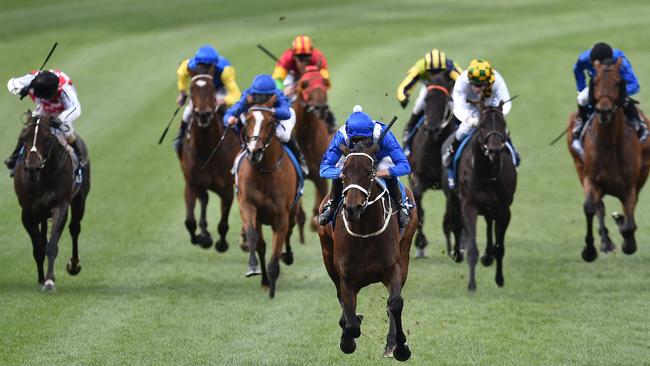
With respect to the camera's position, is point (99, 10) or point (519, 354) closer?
point (519, 354)

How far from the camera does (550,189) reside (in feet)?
84.8

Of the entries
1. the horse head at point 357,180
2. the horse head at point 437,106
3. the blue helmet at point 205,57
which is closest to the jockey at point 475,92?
the horse head at point 437,106

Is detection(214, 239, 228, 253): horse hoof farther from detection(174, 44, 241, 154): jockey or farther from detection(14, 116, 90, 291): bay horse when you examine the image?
detection(14, 116, 90, 291): bay horse

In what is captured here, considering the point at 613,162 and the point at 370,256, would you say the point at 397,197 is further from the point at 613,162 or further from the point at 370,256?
the point at 613,162

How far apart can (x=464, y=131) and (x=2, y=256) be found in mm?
6337

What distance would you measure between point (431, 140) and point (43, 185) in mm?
5294

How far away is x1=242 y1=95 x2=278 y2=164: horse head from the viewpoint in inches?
605

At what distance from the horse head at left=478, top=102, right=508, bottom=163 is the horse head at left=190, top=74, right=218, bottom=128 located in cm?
342

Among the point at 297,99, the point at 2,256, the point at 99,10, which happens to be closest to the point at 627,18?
the point at 99,10

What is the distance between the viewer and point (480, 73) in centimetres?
1670

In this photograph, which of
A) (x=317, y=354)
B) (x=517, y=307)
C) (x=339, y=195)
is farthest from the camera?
(x=517, y=307)

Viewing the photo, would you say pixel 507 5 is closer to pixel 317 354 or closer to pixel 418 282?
pixel 418 282

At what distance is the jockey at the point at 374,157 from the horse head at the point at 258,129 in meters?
3.37

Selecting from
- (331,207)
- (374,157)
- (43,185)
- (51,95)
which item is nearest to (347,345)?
(331,207)
